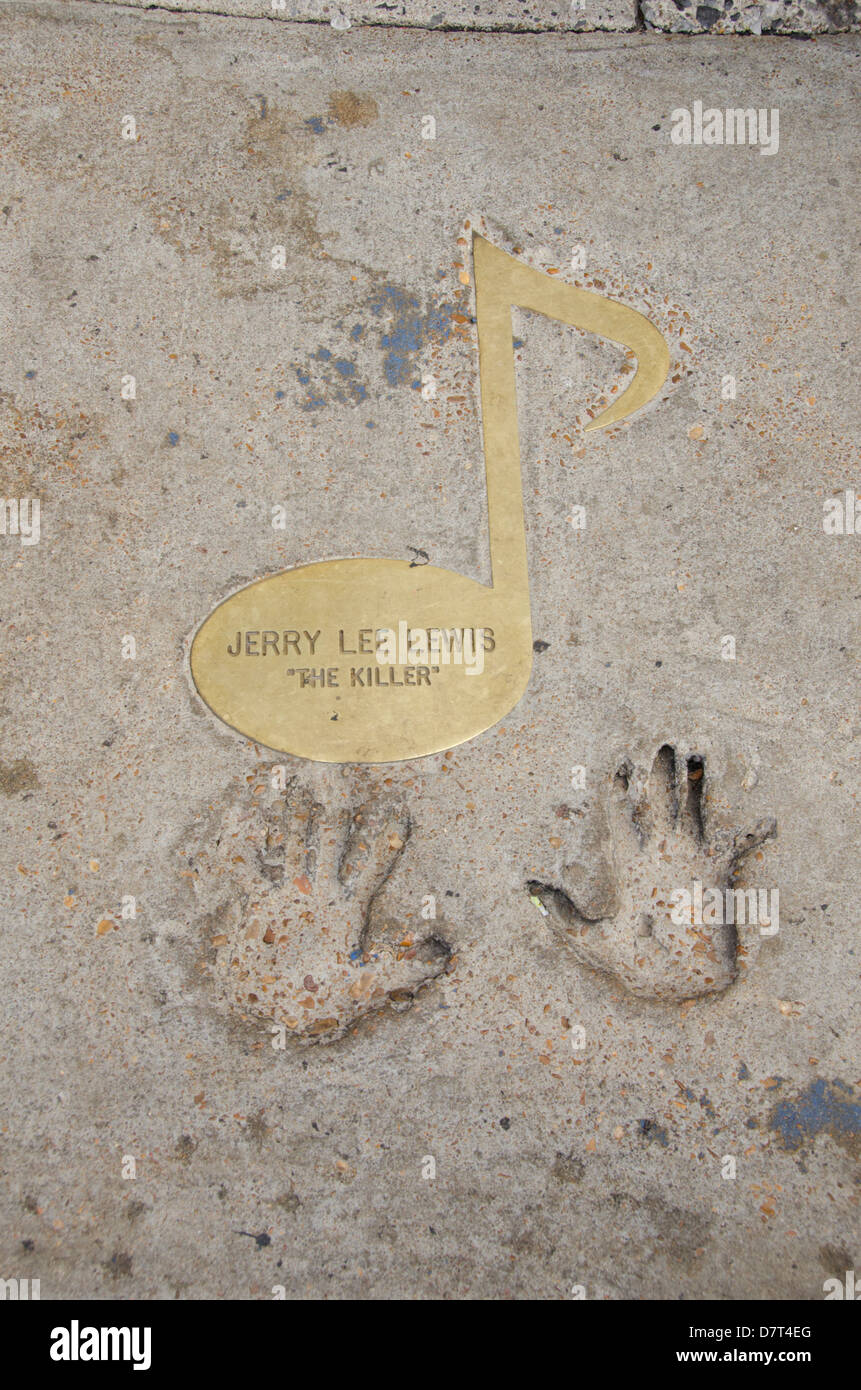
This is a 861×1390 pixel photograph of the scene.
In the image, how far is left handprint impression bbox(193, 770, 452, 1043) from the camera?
263cm

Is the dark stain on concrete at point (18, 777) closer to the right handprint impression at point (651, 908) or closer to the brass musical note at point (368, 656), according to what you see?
the brass musical note at point (368, 656)

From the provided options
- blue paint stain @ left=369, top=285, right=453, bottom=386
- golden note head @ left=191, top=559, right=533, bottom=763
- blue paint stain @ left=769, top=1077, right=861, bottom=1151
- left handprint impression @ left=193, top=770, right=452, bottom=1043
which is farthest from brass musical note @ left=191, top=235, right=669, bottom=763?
blue paint stain @ left=769, top=1077, right=861, bottom=1151

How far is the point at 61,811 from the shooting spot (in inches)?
105

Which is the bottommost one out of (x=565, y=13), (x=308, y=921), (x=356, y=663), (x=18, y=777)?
(x=308, y=921)

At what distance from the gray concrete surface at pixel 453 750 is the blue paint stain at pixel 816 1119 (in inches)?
0.5

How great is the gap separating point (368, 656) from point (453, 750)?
468 mm

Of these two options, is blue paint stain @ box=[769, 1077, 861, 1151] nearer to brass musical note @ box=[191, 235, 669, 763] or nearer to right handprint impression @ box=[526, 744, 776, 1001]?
right handprint impression @ box=[526, 744, 776, 1001]

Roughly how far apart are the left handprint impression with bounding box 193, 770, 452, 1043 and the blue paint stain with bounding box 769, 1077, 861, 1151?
133cm

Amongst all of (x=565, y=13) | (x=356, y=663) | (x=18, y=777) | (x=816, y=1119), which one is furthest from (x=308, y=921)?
(x=565, y=13)

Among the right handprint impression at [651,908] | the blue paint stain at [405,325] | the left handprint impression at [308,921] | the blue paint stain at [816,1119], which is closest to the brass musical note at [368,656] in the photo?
the left handprint impression at [308,921]

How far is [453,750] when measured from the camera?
2.70 m

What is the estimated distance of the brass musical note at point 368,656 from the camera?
268 centimetres

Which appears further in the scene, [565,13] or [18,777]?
[565,13]

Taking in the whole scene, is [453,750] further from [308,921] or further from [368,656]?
[308,921]
